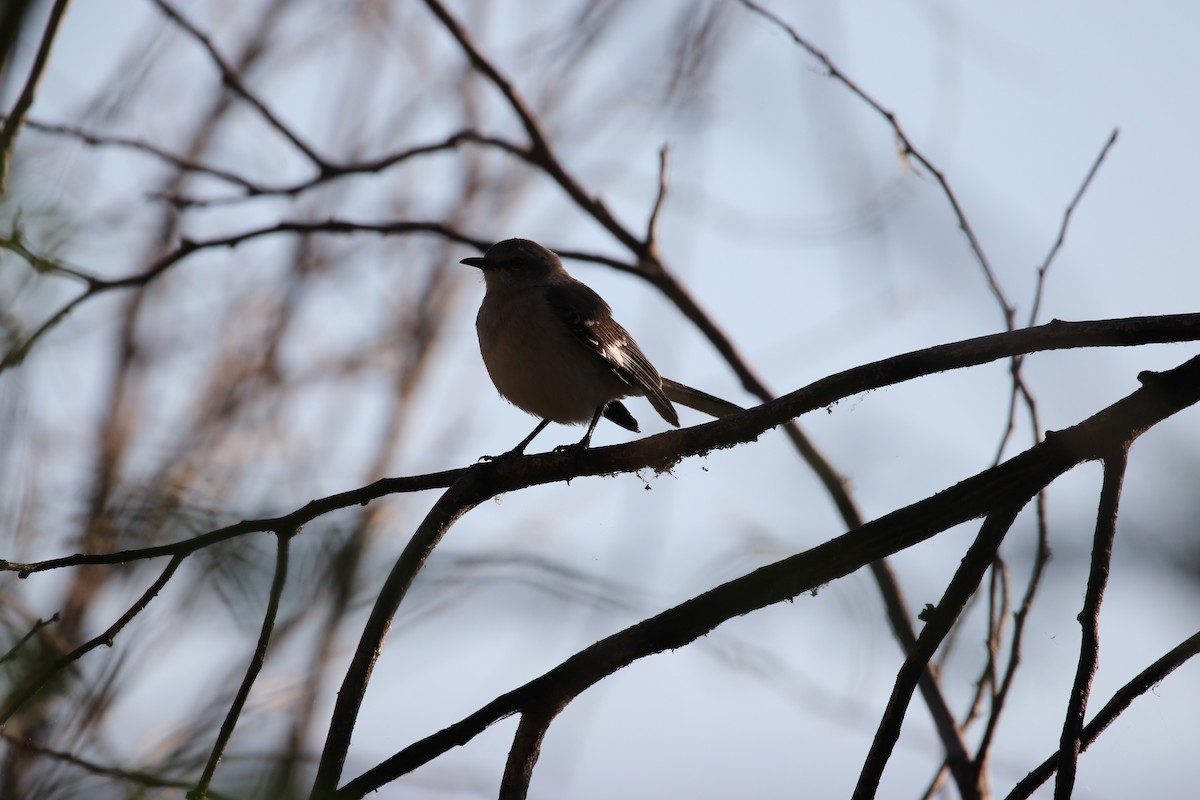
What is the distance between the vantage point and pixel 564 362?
566 cm

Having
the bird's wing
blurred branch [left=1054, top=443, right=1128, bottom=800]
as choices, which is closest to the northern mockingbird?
the bird's wing

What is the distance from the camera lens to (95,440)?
1135cm

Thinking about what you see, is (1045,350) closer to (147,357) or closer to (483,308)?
(483,308)

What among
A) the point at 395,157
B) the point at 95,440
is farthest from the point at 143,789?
the point at 95,440

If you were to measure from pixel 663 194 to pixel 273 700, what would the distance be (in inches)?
116

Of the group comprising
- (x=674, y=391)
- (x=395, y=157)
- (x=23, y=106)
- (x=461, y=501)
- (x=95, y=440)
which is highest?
(x=95, y=440)

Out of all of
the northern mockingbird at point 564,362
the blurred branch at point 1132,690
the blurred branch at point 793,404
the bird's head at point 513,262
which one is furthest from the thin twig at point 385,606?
the bird's head at point 513,262

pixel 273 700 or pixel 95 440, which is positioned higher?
pixel 95 440

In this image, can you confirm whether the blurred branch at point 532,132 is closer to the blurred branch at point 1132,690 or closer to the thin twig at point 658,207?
the thin twig at point 658,207

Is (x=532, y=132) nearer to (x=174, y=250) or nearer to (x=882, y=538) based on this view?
(x=174, y=250)

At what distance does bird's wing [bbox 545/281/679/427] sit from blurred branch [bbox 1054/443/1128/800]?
10.9 feet

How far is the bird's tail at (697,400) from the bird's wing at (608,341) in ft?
0.17

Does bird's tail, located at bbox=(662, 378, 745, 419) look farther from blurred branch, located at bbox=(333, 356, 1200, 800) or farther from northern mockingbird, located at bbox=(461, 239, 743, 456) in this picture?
blurred branch, located at bbox=(333, 356, 1200, 800)

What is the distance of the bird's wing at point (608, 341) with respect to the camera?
568 centimetres
